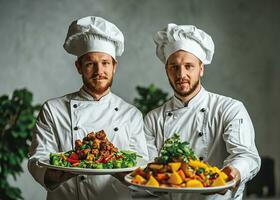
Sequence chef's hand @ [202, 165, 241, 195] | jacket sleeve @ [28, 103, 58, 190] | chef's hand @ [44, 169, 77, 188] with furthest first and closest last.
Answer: jacket sleeve @ [28, 103, 58, 190]
chef's hand @ [44, 169, 77, 188]
chef's hand @ [202, 165, 241, 195]

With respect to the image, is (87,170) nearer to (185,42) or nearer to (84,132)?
(84,132)

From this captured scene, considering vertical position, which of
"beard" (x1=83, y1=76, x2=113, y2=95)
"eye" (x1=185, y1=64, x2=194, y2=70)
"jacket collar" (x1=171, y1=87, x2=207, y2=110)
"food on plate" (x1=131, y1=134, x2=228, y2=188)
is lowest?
"food on plate" (x1=131, y1=134, x2=228, y2=188)

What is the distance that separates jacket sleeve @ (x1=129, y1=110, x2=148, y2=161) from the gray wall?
11.3 ft

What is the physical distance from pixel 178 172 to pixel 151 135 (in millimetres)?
686

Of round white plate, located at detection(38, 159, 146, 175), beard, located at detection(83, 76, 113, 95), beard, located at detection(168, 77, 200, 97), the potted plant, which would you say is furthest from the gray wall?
round white plate, located at detection(38, 159, 146, 175)

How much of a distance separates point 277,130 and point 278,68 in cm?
74

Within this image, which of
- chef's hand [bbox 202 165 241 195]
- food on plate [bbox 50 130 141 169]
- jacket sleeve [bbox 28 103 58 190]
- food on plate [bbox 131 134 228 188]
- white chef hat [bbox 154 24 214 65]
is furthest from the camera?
white chef hat [bbox 154 24 214 65]

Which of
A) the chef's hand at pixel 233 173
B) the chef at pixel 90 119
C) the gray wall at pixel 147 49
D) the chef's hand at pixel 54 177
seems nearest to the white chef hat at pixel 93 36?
the chef at pixel 90 119

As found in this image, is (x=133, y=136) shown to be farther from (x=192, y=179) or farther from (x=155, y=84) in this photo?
(x=155, y=84)

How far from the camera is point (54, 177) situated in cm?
320

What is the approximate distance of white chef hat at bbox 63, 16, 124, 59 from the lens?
338 cm

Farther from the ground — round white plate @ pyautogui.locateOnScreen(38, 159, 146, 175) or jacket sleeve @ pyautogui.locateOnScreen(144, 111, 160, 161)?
jacket sleeve @ pyautogui.locateOnScreen(144, 111, 160, 161)

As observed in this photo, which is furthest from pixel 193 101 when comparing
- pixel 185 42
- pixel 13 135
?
pixel 13 135

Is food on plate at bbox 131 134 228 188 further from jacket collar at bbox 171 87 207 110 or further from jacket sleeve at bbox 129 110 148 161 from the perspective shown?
jacket collar at bbox 171 87 207 110
